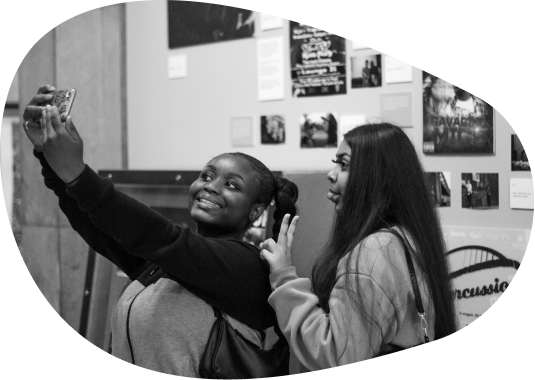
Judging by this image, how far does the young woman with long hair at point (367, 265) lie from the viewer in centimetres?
92

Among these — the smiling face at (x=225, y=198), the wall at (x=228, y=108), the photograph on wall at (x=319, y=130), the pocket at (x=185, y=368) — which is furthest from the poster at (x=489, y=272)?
the pocket at (x=185, y=368)

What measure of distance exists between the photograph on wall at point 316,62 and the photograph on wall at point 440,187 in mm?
215

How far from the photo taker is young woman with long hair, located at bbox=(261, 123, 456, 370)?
0.92 meters

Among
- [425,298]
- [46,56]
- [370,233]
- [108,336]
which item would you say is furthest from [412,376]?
[46,56]

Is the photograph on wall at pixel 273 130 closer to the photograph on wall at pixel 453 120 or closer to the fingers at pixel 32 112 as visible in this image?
the photograph on wall at pixel 453 120

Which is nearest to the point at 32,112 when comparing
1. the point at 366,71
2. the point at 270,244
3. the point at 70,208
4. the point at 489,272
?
the point at 70,208

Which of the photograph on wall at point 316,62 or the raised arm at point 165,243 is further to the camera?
the photograph on wall at point 316,62

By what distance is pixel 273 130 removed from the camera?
3.42ft

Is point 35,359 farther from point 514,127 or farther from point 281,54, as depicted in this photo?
point 514,127

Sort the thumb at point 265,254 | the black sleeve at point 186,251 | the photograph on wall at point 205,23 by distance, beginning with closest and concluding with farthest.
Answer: the black sleeve at point 186,251 < the thumb at point 265,254 < the photograph on wall at point 205,23

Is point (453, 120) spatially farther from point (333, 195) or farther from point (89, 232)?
point (89, 232)

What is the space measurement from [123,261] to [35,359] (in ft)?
0.89

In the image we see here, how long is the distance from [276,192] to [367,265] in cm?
19

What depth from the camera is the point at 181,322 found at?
37.4 inches
